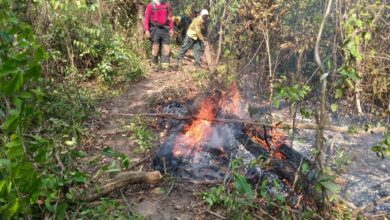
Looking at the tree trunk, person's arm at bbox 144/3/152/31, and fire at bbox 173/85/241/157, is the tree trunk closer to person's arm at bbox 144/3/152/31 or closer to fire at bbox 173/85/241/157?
person's arm at bbox 144/3/152/31

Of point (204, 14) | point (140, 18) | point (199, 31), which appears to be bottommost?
point (199, 31)

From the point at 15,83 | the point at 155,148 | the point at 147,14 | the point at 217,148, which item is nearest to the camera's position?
the point at 15,83

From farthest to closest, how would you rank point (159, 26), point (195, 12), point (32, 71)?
point (195, 12)
point (159, 26)
point (32, 71)

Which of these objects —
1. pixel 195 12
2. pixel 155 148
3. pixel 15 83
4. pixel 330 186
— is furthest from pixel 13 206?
pixel 195 12

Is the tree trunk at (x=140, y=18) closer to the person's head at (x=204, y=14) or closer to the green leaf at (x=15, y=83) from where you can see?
the person's head at (x=204, y=14)

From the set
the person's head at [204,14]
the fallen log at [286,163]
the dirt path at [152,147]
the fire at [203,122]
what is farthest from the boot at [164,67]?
the fallen log at [286,163]

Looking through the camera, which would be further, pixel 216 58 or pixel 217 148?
pixel 216 58

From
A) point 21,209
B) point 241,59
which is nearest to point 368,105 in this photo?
point 241,59

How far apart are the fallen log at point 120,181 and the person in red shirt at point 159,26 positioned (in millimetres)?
5918

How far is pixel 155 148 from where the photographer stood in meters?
5.82

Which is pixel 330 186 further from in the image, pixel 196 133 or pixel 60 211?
pixel 60 211

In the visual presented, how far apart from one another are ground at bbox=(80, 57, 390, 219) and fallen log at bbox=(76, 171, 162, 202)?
0.29ft

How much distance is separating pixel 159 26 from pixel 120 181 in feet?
21.8

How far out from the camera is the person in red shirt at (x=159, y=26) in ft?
33.3
